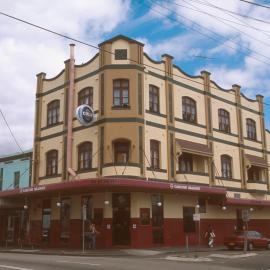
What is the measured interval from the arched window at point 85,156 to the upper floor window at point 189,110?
25.3 ft

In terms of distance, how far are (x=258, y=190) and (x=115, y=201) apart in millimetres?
15671

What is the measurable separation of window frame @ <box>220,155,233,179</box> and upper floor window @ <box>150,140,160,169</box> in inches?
308

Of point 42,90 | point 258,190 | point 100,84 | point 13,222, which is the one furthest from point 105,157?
point 258,190

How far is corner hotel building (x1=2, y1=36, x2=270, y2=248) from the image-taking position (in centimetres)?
3088

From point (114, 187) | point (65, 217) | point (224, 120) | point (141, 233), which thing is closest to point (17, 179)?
point (65, 217)

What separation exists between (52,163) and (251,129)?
18.2m

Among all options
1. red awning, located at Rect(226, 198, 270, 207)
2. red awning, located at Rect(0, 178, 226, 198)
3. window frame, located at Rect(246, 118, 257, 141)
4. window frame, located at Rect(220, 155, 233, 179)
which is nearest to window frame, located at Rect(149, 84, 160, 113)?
red awning, located at Rect(0, 178, 226, 198)

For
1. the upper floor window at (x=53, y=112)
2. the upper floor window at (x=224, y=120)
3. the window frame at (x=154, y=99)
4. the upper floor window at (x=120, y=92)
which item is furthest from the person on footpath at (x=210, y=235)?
the upper floor window at (x=53, y=112)

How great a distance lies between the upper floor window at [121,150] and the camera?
3166 cm

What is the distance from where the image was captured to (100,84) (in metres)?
33.0

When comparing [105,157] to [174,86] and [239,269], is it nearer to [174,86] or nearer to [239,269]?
[174,86]

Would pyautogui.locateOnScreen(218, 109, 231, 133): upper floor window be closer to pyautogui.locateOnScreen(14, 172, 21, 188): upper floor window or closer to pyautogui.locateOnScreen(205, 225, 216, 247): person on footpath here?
pyautogui.locateOnScreen(205, 225, 216, 247): person on footpath

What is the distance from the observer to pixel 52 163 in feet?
120

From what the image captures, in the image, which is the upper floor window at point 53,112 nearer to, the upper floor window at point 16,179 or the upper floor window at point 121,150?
the upper floor window at point 16,179
